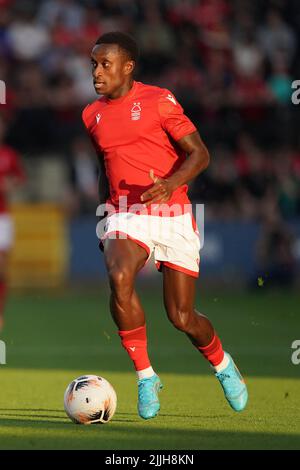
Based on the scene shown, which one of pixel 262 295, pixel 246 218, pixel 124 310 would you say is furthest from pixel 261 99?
pixel 124 310

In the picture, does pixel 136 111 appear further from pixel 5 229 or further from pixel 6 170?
pixel 6 170

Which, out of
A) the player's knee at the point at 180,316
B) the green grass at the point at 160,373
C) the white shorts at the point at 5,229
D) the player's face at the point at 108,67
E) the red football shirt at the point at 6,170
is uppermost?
the player's face at the point at 108,67

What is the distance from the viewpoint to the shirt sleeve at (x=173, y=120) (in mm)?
7621

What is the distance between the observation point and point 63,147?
803 inches

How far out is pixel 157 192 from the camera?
7203 millimetres

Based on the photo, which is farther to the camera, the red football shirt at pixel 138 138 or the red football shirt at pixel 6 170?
the red football shirt at pixel 6 170

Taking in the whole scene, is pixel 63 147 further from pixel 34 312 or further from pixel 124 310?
pixel 124 310

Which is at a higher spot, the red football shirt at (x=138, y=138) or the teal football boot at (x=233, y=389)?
the red football shirt at (x=138, y=138)

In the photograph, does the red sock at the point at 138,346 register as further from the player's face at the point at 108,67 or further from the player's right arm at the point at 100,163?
the player's face at the point at 108,67

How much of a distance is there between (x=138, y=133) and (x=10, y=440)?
7.36 feet

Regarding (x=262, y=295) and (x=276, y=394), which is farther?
(x=262, y=295)

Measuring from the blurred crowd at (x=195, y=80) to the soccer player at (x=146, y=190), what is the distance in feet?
36.0

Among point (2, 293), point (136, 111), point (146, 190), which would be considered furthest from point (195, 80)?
point (146, 190)

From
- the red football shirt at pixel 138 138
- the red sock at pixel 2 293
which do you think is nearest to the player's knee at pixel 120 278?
the red football shirt at pixel 138 138
